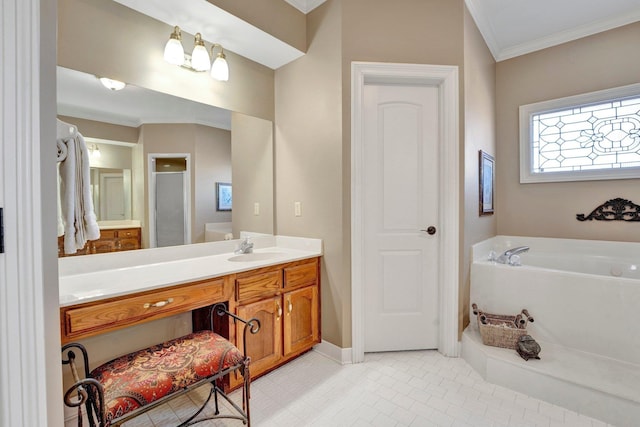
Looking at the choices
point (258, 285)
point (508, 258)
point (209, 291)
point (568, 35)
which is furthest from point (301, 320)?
point (568, 35)

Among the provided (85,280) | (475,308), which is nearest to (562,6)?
(475,308)

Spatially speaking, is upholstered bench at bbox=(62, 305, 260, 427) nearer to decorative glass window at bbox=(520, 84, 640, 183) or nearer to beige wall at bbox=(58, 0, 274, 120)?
beige wall at bbox=(58, 0, 274, 120)

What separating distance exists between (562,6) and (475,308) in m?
2.63

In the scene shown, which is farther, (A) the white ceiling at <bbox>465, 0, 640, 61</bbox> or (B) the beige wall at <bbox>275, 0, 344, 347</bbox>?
(A) the white ceiling at <bbox>465, 0, 640, 61</bbox>

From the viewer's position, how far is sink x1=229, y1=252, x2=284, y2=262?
7.03 ft

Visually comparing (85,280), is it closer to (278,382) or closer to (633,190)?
(278,382)

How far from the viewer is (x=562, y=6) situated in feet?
7.87

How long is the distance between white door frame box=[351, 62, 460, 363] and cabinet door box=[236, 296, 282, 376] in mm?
569

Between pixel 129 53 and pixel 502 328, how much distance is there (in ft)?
9.90

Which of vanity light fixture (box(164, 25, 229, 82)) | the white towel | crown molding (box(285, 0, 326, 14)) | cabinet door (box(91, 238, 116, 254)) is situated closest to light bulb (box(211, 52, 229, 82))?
vanity light fixture (box(164, 25, 229, 82))

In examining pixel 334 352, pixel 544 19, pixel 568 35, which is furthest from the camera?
pixel 568 35

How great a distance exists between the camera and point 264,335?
1.87 m

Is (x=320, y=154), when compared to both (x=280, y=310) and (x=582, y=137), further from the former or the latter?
(x=582, y=137)

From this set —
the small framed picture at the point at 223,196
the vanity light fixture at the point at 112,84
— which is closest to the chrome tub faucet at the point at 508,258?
the small framed picture at the point at 223,196
